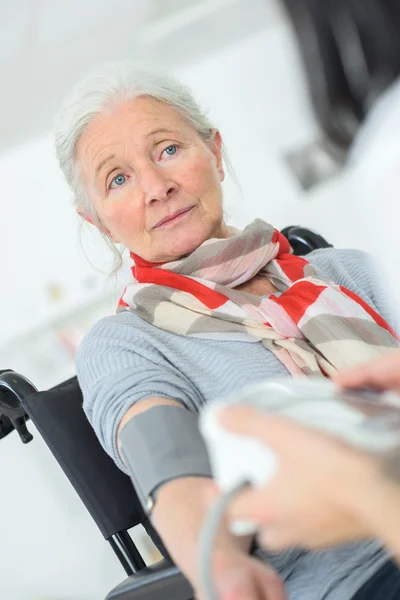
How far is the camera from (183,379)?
3.59ft

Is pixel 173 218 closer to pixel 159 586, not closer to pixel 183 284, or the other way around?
pixel 183 284

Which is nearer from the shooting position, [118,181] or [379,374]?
[379,374]

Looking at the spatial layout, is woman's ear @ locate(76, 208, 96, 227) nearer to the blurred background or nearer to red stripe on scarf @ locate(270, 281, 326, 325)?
red stripe on scarf @ locate(270, 281, 326, 325)

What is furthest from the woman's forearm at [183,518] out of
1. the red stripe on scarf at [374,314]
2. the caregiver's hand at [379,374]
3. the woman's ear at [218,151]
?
the woman's ear at [218,151]

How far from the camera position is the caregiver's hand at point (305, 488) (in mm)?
506

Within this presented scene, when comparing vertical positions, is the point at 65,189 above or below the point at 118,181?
above

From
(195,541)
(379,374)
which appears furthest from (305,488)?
(195,541)

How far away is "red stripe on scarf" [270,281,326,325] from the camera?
116cm

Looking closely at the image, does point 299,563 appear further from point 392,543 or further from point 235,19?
point 235,19

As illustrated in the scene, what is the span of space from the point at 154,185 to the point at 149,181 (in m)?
0.01

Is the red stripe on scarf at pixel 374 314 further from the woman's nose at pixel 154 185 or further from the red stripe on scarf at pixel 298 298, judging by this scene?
the woman's nose at pixel 154 185

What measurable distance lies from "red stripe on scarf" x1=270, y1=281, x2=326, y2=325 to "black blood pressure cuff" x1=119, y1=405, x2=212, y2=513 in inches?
11.9

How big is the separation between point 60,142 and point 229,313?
0.45 m

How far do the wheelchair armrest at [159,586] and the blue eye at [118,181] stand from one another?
2.10ft
